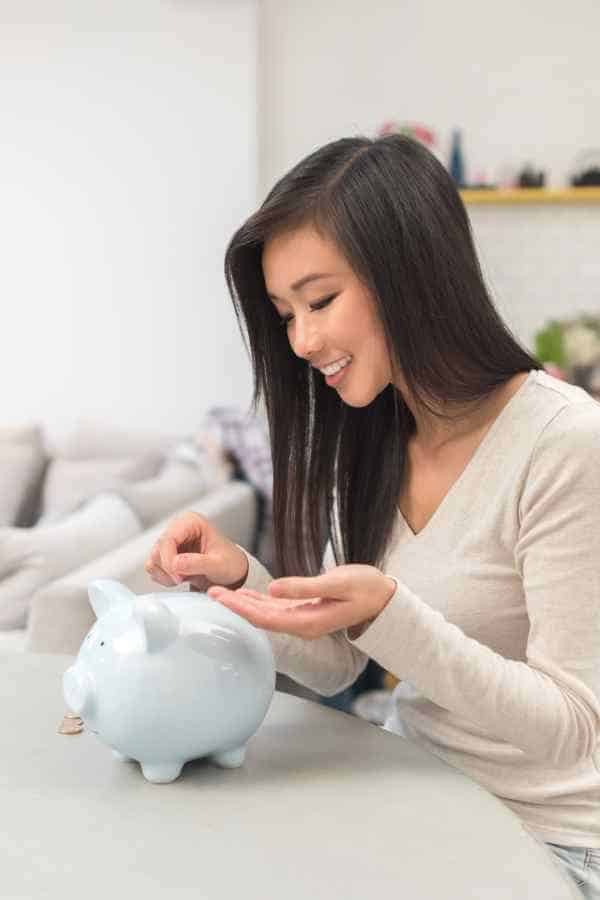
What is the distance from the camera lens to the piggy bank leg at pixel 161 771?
104 centimetres

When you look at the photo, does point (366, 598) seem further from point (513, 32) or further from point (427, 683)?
point (513, 32)

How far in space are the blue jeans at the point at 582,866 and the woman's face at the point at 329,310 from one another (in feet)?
1.57

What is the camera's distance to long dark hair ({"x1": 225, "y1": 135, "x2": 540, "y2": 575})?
1.16 metres

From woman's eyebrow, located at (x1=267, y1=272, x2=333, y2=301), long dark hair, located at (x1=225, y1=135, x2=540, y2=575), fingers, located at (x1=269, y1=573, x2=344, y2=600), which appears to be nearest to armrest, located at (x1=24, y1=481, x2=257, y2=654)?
long dark hair, located at (x1=225, y1=135, x2=540, y2=575)

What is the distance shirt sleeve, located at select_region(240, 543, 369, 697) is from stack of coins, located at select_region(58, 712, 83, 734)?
21cm

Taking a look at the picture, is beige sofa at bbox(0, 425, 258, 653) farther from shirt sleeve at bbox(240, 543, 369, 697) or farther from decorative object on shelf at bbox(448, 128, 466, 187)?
decorative object on shelf at bbox(448, 128, 466, 187)

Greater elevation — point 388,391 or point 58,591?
point 388,391

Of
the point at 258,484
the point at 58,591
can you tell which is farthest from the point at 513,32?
the point at 58,591

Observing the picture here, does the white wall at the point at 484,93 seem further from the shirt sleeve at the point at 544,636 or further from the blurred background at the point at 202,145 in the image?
the shirt sleeve at the point at 544,636

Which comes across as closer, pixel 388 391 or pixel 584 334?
pixel 388 391

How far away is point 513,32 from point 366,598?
2538mm

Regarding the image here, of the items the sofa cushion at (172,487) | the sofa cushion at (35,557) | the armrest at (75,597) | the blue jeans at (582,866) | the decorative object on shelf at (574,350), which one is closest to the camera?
the blue jeans at (582,866)

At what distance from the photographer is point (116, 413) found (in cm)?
354

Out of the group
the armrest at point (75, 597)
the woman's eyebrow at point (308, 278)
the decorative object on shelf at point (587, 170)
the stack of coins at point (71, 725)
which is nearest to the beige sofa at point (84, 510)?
the armrest at point (75, 597)
